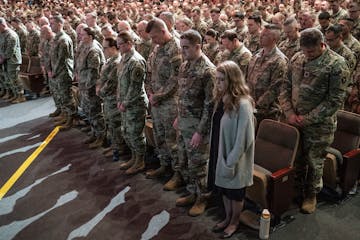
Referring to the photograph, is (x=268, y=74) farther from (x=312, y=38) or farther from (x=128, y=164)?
(x=128, y=164)

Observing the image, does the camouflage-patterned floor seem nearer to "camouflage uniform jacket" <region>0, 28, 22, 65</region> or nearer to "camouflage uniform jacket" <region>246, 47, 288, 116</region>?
"camouflage uniform jacket" <region>246, 47, 288, 116</region>

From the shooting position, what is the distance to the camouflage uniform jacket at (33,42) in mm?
8023

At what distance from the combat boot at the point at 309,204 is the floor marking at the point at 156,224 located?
129 cm

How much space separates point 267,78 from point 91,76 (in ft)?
7.83

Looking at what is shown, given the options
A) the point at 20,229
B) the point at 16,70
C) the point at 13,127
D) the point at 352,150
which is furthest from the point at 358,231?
the point at 16,70

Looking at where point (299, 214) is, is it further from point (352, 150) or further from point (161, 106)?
point (161, 106)

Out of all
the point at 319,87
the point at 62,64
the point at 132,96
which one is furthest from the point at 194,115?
the point at 62,64

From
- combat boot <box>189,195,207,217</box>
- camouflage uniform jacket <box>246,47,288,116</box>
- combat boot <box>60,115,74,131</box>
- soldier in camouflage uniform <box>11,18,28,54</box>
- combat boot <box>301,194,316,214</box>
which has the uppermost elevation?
soldier in camouflage uniform <box>11,18,28,54</box>

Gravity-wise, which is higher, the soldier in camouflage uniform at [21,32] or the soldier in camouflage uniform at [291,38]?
the soldier in camouflage uniform at [21,32]

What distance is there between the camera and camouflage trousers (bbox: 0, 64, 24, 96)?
7.12 meters

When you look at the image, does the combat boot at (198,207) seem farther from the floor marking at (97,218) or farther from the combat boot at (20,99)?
the combat boot at (20,99)

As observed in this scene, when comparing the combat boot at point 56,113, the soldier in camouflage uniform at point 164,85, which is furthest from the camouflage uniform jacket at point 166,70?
the combat boot at point 56,113

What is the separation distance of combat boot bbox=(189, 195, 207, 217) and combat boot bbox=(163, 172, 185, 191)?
0.45m

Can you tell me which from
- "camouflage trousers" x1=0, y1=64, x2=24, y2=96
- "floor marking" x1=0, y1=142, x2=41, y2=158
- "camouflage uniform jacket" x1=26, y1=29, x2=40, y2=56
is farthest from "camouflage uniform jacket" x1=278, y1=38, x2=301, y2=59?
"camouflage uniform jacket" x1=26, y1=29, x2=40, y2=56
